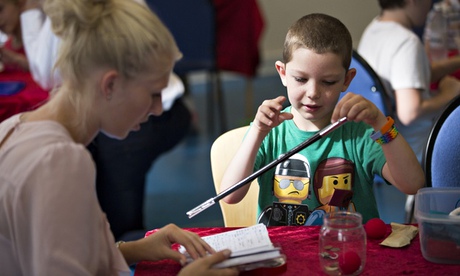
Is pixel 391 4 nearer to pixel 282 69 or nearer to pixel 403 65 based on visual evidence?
pixel 403 65

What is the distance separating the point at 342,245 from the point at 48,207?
0.54 metres

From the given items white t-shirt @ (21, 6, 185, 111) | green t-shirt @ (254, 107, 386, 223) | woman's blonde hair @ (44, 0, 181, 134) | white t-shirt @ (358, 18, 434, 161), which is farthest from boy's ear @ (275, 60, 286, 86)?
white t-shirt @ (21, 6, 185, 111)

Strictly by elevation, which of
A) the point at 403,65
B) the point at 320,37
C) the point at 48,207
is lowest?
the point at 403,65

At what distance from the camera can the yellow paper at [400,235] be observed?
1.41 metres

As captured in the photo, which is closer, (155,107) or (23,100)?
(155,107)

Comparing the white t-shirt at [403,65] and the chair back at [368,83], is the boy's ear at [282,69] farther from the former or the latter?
the white t-shirt at [403,65]

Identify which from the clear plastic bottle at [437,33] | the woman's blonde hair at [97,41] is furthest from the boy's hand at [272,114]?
the clear plastic bottle at [437,33]

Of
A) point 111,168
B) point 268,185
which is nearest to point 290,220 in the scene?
point 268,185

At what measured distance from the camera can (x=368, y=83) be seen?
93.4 inches

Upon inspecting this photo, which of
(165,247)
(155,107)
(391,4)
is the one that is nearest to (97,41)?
(155,107)

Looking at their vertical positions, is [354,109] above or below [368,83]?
above

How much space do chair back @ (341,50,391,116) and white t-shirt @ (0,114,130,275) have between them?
1.35 m

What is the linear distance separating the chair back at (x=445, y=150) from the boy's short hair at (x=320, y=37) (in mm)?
337

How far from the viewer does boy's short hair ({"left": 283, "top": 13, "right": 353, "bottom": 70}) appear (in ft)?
5.25
